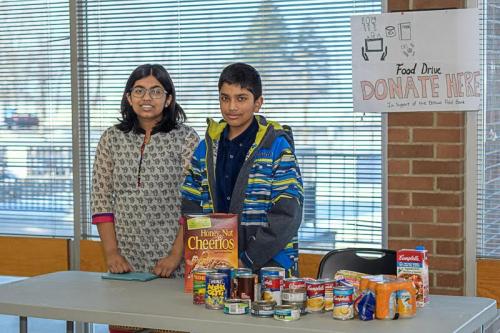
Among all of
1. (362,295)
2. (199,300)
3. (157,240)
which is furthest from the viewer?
(157,240)

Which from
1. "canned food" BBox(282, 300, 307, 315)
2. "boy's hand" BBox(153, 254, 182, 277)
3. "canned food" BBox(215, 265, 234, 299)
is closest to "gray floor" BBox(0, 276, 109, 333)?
"boy's hand" BBox(153, 254, 182, 277)

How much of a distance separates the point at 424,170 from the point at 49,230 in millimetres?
2194

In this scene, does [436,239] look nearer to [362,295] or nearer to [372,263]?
[372,263]

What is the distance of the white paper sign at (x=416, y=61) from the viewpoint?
4.08 metres

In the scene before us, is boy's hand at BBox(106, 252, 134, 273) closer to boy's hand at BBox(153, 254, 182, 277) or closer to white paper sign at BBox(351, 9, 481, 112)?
boy's hand at BBox(153, 254, 182, 277)

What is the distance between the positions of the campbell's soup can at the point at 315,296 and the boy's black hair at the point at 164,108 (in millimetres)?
1314

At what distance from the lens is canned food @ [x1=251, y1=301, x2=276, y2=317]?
277cm

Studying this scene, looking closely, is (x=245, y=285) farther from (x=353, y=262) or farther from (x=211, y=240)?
(x=353, y=262)

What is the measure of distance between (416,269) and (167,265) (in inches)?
43.9

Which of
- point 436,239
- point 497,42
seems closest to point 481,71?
point 497,42

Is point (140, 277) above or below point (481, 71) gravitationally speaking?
below

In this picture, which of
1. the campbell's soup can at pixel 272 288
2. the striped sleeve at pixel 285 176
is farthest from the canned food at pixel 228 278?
the striped sleeve at pixel 285 176

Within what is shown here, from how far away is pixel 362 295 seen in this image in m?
2.72

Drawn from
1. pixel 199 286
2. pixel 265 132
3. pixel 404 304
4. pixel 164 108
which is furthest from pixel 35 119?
pixel 404 304
